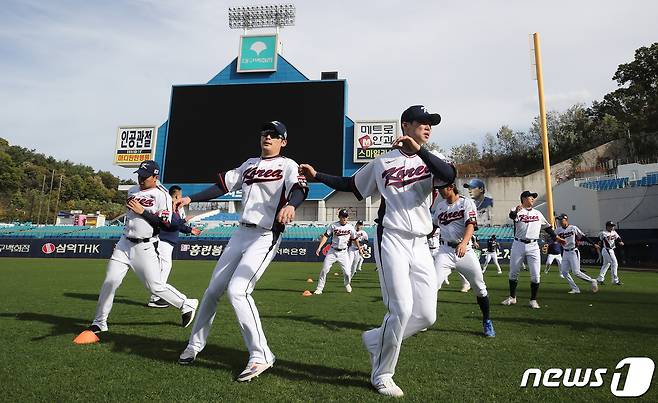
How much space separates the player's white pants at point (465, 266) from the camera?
6.54 meters

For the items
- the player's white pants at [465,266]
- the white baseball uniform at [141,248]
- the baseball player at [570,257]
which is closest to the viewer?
the white baseball uniform at [141,248]

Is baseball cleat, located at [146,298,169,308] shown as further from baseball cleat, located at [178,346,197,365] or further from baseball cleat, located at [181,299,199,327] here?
baseball cleat, located at [178,346,197,365]

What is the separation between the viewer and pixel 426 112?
3791 mm

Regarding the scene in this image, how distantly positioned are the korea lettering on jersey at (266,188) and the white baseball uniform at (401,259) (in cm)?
101

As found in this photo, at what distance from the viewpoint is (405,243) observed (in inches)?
150

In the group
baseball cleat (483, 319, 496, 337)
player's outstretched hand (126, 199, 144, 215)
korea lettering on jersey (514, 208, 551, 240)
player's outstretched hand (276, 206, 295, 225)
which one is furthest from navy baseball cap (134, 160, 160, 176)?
korea lettering on jersey (514, 208, 551, 240)

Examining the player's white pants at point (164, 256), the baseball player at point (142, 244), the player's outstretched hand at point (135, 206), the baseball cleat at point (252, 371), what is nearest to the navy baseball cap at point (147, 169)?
the baseball player at point (142, 244)

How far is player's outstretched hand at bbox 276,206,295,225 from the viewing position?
3.97m

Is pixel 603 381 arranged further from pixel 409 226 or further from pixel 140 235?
pixel 140 235

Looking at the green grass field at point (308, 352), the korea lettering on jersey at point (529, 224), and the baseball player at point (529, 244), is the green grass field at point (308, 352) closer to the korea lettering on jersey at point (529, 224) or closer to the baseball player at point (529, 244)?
the baseball player at point (529, 244)

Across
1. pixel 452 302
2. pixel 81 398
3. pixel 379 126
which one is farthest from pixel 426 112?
pixel 379 126

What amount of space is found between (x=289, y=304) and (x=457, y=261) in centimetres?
382

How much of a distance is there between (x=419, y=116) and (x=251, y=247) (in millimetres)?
2132

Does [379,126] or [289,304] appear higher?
[379,126]
